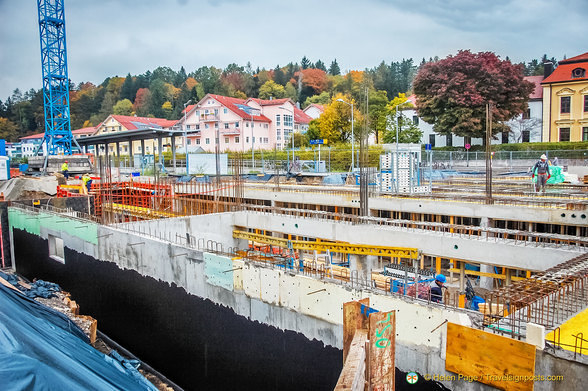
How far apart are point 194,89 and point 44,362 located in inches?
4038

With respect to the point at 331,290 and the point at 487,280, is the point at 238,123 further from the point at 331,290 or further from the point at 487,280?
the point at 331,290

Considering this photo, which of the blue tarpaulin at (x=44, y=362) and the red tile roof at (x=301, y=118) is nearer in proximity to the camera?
the blue tarpaulin at (x=44, y=362)

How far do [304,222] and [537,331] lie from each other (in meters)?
11.9

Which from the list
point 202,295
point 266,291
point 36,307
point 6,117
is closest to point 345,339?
point 266,291

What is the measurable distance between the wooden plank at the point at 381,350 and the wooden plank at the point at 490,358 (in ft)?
6.83

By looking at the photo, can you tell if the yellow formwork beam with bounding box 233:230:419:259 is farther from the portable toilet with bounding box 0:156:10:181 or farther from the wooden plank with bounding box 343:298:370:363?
the portable toilet with bounding box 0:156:10:181

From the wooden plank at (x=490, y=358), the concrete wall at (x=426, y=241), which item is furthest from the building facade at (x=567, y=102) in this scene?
the wooden plank at (x=490, y=358)

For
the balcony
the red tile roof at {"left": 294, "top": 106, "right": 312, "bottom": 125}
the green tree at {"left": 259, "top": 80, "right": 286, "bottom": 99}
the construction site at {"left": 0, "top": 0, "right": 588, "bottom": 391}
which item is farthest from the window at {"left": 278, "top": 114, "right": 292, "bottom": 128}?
the construction site at {"left": 0, "top": 0, "right": 588, "bottom": 391}

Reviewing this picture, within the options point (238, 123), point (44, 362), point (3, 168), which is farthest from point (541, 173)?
point (238, 123)

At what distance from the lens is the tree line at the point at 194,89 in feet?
314

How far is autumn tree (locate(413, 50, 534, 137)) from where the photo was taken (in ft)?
135

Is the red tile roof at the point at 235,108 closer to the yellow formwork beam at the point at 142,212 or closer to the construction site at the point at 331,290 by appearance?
the construction site at the point at 331,290

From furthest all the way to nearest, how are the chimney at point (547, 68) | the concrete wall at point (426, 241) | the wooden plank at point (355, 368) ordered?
the chimney at point (547, 68), the concrete wall at point (426, 241), the wooden plank at point (355, 368)

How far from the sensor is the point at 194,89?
103688 mm
